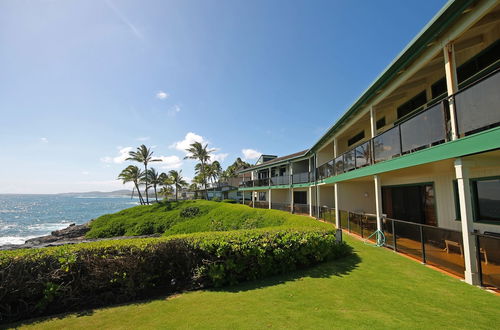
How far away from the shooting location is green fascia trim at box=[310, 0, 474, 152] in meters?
5.28

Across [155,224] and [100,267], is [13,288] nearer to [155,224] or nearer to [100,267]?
[100,267]

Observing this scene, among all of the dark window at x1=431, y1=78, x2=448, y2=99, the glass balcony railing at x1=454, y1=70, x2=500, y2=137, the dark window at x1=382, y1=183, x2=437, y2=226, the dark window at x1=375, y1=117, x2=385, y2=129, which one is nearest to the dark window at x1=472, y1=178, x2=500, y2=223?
the dark window at x1=382, y1=183, x2=437, y2=226

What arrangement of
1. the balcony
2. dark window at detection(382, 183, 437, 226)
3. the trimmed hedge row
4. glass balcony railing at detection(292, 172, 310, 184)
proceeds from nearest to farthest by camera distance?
the balcony → the trimmed hedge row → dark window at detection(382, 183, 437, 226) → glass balcony railing at detection(292, 172, 310, 184)

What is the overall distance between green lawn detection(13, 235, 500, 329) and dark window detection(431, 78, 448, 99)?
6466 millimetres

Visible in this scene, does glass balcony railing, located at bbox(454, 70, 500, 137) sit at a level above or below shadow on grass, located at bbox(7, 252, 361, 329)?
above

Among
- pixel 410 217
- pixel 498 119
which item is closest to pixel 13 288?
pixel 498 119

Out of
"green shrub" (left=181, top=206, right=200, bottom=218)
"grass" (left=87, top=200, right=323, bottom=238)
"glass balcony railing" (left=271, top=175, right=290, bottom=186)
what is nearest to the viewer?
"grass" (left=87, top=200, right=323, bottom=238)

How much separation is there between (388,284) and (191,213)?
25.6m

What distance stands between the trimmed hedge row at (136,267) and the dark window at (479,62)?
718 centimetres

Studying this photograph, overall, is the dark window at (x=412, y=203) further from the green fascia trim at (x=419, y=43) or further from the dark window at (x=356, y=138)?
the green fascia trim at (x=419, y=43)

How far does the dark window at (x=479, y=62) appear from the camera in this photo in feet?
21.1

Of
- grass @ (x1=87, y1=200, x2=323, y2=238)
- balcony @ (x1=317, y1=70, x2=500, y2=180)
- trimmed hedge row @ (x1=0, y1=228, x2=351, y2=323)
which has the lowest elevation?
grass @ (x1=87, y1=200, x2=323, y2=238)

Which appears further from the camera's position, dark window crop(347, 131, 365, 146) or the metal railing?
dark window crop(347, 131, 365, 146)

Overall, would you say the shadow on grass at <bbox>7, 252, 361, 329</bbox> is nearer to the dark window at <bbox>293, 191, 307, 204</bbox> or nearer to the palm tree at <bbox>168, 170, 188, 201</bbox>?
the dark window at <bbox>293, 191, 307, 204</bbox>
